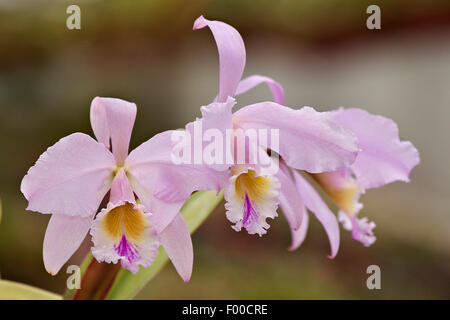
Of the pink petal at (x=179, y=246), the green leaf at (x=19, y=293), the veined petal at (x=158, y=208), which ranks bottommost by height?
the green leaf at (x=19, y=293)

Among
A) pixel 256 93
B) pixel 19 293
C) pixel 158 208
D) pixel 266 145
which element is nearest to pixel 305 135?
pixel 266 145

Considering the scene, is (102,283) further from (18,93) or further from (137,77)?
(18,93)

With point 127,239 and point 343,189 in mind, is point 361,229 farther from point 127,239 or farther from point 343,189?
Answer: point 127,239

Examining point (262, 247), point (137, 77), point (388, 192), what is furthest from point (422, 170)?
point (137, 77)

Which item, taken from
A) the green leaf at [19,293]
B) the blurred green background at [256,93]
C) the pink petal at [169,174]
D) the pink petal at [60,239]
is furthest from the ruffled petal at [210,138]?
the blurred green background at [256,93]

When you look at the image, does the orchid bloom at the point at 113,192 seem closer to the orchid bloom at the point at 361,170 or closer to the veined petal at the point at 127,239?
the veined petal at the point at 127,239
